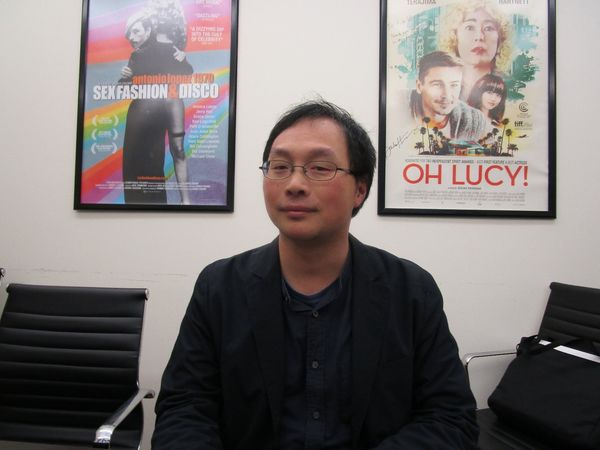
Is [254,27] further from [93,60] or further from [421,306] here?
[421,306]

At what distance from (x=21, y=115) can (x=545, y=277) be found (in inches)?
109

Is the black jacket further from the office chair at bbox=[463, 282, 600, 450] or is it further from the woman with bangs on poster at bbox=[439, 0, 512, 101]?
the woman with bangs on poster at bbox=[439, 0, 512, 101]

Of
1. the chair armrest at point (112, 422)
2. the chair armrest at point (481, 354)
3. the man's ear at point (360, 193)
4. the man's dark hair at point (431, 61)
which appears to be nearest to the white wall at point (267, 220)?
the chair armrest at point (481, 354)

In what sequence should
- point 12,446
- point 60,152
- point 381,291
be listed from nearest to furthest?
point 381,291 → point 12,446 → point 60,152

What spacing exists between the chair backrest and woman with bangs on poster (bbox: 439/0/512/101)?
1.01m

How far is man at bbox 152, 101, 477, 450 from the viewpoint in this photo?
33.1 inches

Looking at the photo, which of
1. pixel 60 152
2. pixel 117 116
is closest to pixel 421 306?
pixel 117 116

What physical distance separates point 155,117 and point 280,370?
55.7 inches

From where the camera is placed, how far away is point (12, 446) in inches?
64.7

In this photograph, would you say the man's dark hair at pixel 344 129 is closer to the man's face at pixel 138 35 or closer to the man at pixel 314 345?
the man at pixel 314 345

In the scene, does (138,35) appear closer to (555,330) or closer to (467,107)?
Answer: (467,107)

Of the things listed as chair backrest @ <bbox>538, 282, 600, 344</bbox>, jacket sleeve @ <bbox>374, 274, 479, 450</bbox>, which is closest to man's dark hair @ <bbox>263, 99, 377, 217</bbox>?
jacket sleeve @ <bbox>374, 274, 479, 450</bbox>

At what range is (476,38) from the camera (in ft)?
5.56

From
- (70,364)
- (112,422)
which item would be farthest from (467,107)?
(70,364)
